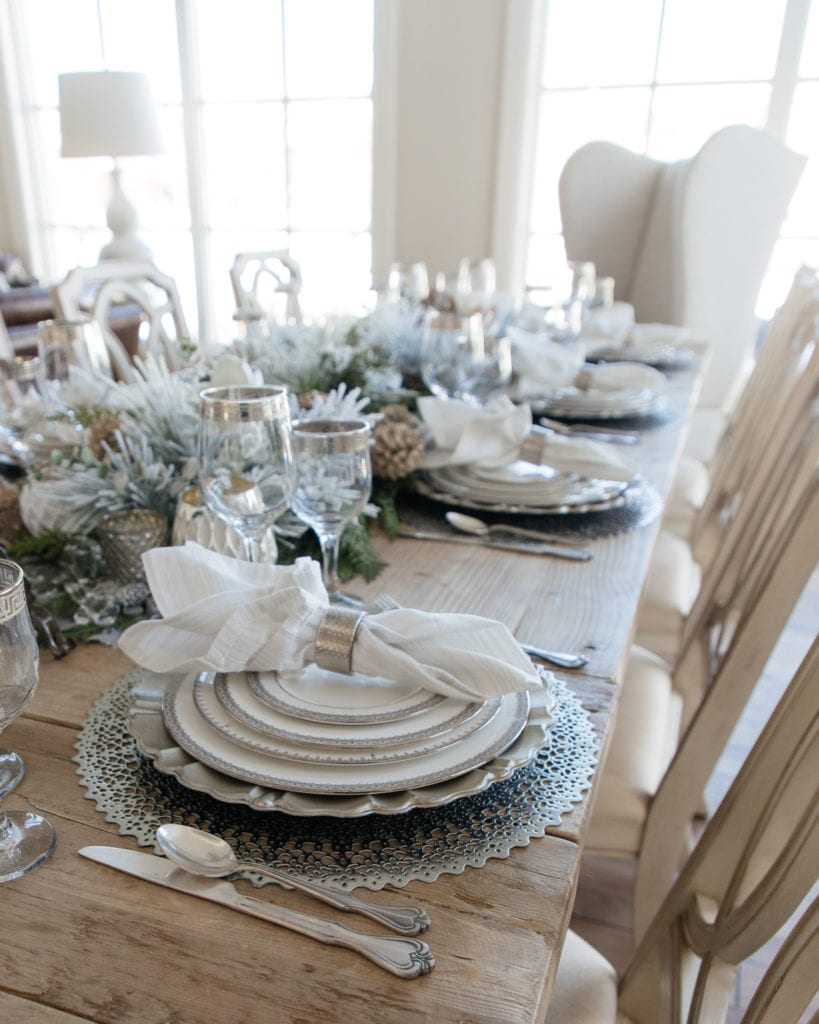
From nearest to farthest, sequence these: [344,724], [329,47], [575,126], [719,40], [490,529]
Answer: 1. [344,724]
2. [490,529]
3. [719,40]
4. [575,126]
5. [329,47]

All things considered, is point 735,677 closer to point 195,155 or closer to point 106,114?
point 106,114

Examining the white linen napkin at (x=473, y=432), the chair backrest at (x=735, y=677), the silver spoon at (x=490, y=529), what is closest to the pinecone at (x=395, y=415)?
the white linen napkin at (x=473, y=432)

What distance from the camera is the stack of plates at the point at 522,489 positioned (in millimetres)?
941

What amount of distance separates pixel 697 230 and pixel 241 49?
259 cm

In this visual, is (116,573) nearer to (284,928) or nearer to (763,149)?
(284,928)

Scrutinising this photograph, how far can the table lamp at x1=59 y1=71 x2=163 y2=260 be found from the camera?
3.61 m

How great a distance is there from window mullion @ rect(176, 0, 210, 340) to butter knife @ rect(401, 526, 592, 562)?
3.50 meters

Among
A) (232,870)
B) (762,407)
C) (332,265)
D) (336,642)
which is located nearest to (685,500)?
(762,407)

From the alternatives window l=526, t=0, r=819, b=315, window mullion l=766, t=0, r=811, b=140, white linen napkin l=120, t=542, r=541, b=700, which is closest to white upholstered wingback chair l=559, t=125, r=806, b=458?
window l=526, t=0, r=819, b=315

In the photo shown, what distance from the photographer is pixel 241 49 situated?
3867mm

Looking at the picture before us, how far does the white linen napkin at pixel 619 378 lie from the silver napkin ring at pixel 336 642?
1121mm

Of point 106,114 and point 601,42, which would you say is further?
point 106,114

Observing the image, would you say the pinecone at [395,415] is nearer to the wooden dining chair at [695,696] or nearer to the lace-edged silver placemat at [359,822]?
the wooden dining chair at [695,696]

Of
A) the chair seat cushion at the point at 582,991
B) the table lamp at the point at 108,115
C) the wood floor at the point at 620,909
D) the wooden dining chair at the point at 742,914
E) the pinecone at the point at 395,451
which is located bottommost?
the wood floor at the point at 620,909
